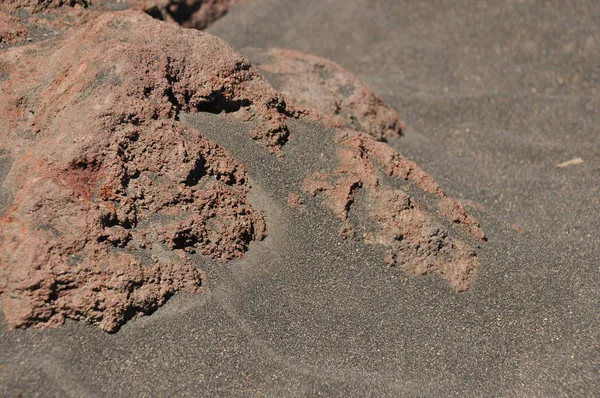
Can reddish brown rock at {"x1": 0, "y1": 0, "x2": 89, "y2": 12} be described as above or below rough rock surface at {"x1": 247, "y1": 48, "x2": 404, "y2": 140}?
above

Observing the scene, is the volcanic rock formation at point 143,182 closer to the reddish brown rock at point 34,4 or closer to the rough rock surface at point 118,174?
the rough rock surface at point 118,174

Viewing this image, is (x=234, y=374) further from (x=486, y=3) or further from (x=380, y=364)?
(x=486, y=3)

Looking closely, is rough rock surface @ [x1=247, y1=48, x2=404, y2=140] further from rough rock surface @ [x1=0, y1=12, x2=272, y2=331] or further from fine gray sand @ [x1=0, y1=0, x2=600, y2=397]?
rough rock surface @ [x1=0, y1=12, x2=272, y2=331]

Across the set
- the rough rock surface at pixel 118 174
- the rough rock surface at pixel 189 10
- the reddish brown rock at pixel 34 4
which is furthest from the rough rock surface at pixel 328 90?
the reddish brown rock at pixel 34 4

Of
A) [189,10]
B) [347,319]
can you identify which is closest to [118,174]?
[347,319]

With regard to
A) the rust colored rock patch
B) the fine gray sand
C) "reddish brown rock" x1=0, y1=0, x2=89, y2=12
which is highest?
"reddish brown rock" x1=0, y1=0, x2=89, y2=12

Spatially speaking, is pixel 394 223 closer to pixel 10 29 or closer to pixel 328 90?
pixel 328 90

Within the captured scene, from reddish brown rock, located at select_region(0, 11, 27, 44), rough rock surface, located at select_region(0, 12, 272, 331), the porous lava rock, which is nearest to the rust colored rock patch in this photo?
the porous lava rock
